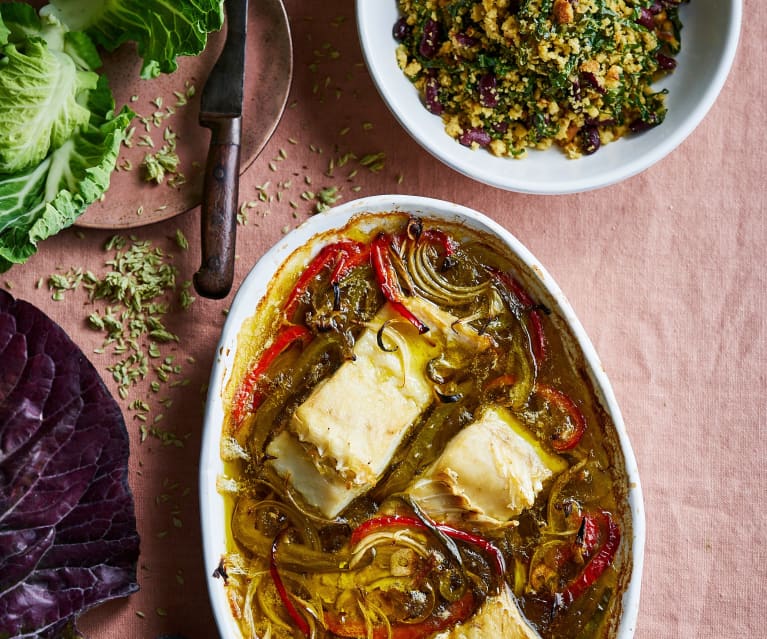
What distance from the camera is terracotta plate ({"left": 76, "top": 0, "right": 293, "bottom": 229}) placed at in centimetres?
269

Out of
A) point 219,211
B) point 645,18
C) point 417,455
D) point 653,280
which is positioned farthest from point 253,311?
point 645,18

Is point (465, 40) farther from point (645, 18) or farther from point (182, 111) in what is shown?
point (182, 111)

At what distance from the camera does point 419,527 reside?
2434mm

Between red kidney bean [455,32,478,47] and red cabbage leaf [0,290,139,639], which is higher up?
red kidney bean [455,32,478,47]

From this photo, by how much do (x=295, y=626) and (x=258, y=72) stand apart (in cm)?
179

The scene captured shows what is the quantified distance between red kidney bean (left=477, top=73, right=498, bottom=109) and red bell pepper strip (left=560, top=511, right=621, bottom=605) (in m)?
1.37

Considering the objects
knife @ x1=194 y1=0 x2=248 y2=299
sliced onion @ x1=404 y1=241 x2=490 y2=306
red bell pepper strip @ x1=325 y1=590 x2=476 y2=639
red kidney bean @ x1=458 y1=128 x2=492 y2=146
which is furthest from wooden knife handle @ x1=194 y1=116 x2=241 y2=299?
red bell pepper strip @ x1=325 y1=590 x2=476 y2=639

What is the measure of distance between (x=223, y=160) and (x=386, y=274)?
62 cm

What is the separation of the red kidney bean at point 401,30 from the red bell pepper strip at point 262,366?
103 centimetres

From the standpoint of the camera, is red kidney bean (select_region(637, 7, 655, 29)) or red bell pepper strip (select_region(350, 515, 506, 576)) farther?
red kidney bean (select_region(637, 7, 655, 29))

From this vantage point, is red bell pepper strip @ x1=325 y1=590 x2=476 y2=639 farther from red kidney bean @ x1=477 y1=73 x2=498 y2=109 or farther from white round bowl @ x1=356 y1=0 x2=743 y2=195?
red kidney bean @ x1=477 y1=73 x2=498 y2=109

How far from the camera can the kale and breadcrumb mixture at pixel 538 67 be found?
2.51 m

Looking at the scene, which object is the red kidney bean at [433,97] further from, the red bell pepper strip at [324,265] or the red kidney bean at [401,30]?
the red bell pepper strip at [324,265]

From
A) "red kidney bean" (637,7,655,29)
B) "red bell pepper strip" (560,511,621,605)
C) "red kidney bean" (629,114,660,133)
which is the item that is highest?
"red kidney bean" (637,7,655,29)
